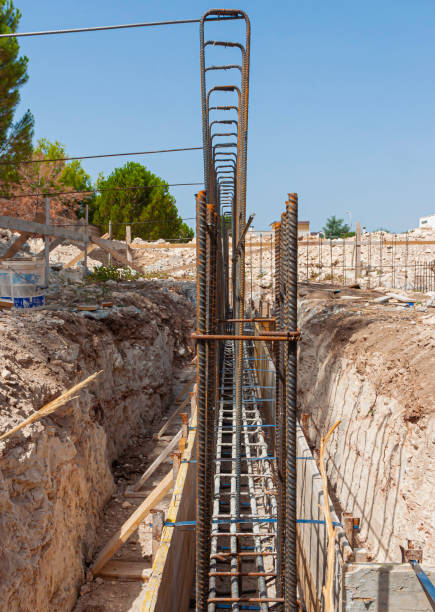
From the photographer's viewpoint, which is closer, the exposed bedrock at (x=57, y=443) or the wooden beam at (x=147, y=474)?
the exposed bedrock at (x=57, y=443)

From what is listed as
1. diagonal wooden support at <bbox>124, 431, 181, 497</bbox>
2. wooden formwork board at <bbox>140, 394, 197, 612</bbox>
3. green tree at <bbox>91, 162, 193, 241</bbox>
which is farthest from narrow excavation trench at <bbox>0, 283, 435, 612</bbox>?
green tree at <bbox>91, 162, 193, 241</bbox>

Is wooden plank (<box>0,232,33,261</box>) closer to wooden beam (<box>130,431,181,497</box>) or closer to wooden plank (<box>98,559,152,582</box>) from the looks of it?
wooden beam (<box>130,431,181,497</box>)

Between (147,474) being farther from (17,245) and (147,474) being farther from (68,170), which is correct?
(68,170)

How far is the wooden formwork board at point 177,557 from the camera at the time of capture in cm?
348

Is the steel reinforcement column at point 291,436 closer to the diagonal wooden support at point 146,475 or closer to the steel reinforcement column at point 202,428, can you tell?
the steel reinforcement column at point 202,428

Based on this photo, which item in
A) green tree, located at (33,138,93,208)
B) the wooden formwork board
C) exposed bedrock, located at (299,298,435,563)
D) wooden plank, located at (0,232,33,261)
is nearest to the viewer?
the wooden formwork board

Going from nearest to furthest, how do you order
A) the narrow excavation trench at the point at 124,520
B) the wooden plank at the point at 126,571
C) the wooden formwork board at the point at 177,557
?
the wooden formwork board at the point at 177,557 < the narrow excavation trench at the point at 124,520 < the wooden plank at the point at 126,571

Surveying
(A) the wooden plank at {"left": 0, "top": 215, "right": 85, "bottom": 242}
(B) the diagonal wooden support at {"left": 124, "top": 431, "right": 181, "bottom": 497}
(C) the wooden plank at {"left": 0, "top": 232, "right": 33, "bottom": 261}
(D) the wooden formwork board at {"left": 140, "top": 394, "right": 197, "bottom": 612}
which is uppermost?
(A) the wooden plank at {"left": 0, "top": 215, "right": 85, "bottom": 242}

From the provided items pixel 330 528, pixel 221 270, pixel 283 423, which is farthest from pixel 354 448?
pixel 221 270

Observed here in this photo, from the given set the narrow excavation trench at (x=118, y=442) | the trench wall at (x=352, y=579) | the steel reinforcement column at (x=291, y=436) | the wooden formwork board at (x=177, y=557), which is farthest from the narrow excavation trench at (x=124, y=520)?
the steel reinforcement column at (x=291, y=436)

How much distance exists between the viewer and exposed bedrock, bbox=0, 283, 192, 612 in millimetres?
4145

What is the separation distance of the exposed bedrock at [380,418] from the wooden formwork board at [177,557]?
2008 millimetres

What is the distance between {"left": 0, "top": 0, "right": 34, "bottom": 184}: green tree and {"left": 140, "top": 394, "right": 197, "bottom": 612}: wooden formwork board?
1466 centimetres

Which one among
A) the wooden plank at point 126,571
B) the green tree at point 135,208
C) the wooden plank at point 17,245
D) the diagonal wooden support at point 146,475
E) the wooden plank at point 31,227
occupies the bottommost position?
the wooden plank at point 126,571
